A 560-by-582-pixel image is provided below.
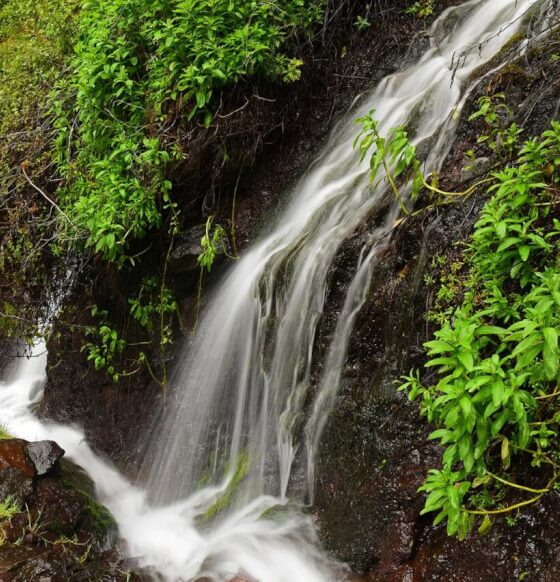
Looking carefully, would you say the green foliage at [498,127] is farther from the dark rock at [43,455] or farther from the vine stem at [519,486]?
the dark rock at [43,455]

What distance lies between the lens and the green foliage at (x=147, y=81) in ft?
13.8

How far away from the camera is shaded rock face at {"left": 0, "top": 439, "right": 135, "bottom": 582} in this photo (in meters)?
3.18

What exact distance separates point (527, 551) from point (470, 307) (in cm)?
105

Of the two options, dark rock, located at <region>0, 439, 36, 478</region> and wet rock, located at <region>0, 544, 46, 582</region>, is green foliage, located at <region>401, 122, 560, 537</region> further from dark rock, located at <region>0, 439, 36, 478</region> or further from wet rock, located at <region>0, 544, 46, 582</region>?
dark rock, located at <region>0, 439, 36, 478</region>

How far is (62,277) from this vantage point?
532 centimetres

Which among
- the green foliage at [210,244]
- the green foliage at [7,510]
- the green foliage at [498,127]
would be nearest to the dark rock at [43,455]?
the green foliage at [7,510]

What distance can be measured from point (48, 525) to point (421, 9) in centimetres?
502

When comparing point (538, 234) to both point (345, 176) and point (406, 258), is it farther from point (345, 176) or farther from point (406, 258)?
point (345, 176)

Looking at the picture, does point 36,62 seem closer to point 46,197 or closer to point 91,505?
point 46,197

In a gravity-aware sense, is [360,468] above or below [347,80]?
below

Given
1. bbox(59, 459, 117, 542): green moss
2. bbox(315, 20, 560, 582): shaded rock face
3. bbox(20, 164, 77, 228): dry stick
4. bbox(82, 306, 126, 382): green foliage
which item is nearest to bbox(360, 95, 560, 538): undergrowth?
bbox(315, 20, 560, 582): shaded rock face

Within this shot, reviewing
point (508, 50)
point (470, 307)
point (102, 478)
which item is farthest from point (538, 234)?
point (102, 478)

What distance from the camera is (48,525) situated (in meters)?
3.56

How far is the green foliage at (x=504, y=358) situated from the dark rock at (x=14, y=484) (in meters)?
2.69
